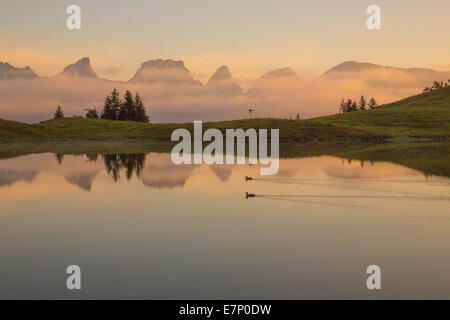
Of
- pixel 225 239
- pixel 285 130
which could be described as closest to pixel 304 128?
pixel 285 130

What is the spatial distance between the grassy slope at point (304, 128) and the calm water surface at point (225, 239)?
99.9m

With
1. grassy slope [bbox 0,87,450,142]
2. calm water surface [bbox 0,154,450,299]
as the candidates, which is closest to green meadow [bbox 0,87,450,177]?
grassy slope [bbox 0,87,450,142]

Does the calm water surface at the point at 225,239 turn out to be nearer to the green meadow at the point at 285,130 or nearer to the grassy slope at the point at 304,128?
the green meadow at the point at 285,130

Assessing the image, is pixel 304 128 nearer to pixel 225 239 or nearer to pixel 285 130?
pixel 285 130

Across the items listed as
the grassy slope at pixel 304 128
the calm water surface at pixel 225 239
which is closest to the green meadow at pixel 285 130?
the grassy slope at pixel 304 128

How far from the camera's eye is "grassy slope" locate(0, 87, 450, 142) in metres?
132

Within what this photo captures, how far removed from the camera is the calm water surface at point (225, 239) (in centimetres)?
1304

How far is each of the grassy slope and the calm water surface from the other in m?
99.9

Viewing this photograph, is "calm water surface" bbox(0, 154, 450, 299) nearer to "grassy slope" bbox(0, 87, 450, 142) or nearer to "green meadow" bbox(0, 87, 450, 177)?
"green meadow" bbox(0, 87, 450, 177)

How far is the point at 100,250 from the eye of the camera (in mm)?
16672

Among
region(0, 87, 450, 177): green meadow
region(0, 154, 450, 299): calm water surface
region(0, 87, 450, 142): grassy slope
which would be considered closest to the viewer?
region(0, 154, 450, 299): calm water surface
